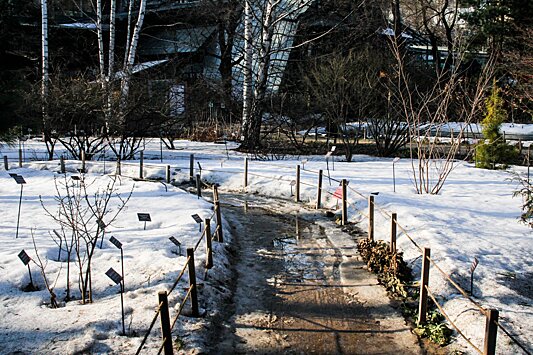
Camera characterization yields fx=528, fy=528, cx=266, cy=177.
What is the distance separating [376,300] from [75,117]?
1287 cm

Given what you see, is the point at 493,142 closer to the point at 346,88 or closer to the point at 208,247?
the point at 346,88

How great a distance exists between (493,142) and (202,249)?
12.3 m

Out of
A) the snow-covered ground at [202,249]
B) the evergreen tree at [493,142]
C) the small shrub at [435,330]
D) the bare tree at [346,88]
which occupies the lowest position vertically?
the small shrub at [435,330]

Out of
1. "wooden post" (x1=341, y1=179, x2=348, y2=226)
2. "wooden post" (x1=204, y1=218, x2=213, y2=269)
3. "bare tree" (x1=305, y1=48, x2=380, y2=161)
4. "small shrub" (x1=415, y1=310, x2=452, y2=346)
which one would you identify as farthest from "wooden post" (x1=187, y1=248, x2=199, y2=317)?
"bare tree" (x1=305, y1=48, x2=380, y2=161)

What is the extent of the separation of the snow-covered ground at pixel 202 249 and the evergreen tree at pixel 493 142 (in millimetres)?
2686

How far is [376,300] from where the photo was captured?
21.1ft

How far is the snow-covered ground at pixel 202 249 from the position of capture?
5.10m

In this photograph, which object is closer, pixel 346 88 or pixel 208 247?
pixel 208 247

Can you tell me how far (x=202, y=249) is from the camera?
7512mm

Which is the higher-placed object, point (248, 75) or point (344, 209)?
point (248, 75)

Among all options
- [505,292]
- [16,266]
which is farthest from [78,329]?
[505,292]

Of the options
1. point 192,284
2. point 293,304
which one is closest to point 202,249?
point 293,304

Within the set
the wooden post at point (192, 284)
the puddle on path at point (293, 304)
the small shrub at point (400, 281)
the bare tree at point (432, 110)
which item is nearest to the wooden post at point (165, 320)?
the puddle on path at point (293, 304)

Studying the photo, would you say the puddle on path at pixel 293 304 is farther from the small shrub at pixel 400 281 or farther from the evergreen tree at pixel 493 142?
the evergreen tree at pixel 493 142
